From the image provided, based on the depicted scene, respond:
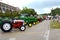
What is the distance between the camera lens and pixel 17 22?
18172mm

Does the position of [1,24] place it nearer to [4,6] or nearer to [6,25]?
[6,25]

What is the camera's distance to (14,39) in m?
12.4

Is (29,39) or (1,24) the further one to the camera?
(1,24)

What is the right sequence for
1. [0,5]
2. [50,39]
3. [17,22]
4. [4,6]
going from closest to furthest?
[50,39] < [17,22] < [0,5] < [4,6]

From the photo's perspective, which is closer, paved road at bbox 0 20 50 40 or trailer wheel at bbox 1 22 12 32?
paved road at bbox 0 20 50 40

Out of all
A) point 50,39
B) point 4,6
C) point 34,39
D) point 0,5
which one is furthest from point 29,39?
point 4,6

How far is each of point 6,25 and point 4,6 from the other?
102729 mm

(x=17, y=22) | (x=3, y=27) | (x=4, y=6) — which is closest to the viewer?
(x=3, y=27)

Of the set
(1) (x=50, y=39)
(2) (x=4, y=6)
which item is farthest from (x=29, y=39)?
(2) (x=4, y=6)

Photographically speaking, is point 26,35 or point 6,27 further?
point 6,27

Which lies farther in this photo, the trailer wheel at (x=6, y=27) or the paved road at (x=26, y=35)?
the trailer wheel at (x=6, y=27)

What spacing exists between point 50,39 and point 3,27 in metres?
6.01

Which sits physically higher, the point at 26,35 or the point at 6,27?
the point at 6,27

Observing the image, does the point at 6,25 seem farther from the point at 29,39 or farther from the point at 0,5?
the point at 0,5
